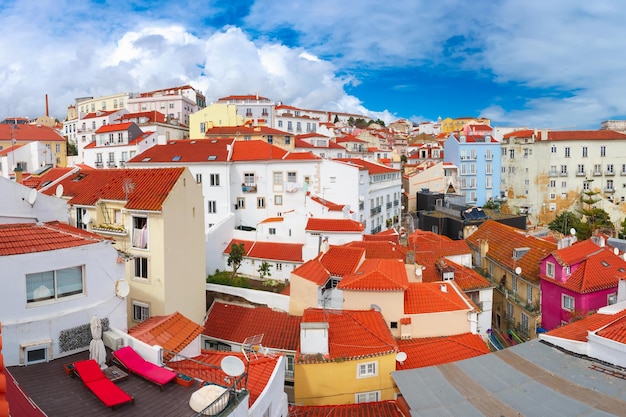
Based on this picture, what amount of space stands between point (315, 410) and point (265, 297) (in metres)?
11.0

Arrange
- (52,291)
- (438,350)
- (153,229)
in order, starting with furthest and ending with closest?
(153,229) < (438,350) < (52,291)

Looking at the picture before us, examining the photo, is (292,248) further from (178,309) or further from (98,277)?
(98,277)

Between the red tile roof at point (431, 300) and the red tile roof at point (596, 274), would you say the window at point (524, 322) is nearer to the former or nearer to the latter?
the red tile roof at point (596, 274)

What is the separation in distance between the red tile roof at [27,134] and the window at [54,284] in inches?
2448

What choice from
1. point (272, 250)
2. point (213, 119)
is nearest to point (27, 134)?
point (213, 119)

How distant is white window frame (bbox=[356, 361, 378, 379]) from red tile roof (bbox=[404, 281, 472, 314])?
5.09m

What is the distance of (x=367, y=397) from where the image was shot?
53.7 feet

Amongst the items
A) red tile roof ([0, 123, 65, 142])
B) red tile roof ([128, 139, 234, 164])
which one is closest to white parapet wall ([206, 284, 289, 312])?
red tile roof ([128, 139, 234, 164])

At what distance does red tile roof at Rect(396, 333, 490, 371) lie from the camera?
17.8 meters

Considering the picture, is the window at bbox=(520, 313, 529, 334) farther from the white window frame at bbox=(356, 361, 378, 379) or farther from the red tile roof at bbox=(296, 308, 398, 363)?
the white window frame at bbox=(356, 361, 378, 379)

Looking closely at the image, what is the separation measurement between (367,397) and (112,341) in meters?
8.84

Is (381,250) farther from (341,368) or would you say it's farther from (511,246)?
(341,368)

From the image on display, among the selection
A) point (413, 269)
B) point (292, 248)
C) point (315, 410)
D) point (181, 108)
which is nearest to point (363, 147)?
point (181, 108)

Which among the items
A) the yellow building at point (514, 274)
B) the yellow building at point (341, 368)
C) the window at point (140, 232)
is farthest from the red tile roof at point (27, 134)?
the yellow building at point (341, 368)
